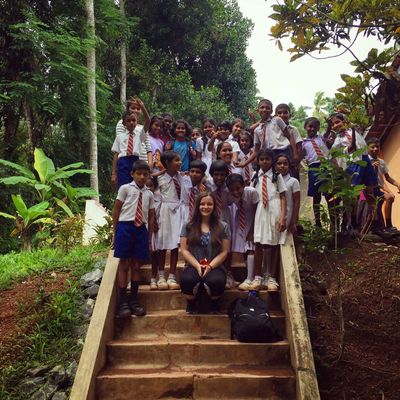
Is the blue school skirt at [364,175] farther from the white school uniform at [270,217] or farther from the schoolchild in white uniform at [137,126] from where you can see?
the schoolchild in white uniform at [137,126]

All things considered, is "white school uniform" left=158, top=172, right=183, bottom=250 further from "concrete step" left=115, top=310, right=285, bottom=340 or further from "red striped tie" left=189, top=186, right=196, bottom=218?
"concrete step" left=115, top=310, right=285, bottom=340

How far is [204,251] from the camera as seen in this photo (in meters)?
4.93

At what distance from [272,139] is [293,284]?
7.32ft

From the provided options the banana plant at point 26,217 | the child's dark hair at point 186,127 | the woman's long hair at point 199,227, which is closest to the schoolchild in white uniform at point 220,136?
the child's dark hair at point 186,127

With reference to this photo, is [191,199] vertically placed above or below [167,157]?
below

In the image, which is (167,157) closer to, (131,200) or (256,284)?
(131,200)

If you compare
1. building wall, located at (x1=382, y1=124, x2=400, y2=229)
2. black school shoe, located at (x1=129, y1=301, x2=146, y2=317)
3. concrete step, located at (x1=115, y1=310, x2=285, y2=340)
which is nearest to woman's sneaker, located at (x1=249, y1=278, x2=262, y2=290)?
concrete step, located at (x1=115, y1=310, x2=285, y2=340)

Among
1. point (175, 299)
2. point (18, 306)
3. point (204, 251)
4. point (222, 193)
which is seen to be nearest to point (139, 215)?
point (204, 251)

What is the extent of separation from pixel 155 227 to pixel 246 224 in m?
1.09

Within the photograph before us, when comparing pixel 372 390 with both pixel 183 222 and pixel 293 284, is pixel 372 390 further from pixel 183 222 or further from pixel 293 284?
pixel 183 222

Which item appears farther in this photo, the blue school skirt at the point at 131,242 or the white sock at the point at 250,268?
the white sock at the point at 250,268

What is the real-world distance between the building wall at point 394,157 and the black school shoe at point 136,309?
20.9ft

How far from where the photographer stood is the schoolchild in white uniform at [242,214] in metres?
5.34

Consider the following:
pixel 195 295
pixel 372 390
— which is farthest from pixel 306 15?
pixel 372 390
